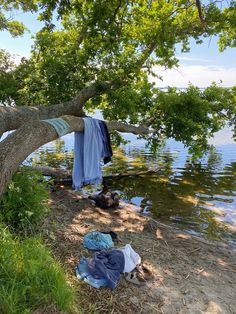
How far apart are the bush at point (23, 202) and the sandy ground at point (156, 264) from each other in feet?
1.74

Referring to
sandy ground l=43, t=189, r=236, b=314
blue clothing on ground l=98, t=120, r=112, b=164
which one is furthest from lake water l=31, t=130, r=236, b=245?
blue clothing on ground l=98, t=120, r=112, b=164

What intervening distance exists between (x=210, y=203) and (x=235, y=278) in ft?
19.6

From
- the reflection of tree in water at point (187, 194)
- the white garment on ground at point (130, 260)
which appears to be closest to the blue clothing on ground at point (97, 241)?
the white garment on ground at point (130, 260)

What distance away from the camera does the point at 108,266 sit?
506 cm

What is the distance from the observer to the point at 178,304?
4578mm

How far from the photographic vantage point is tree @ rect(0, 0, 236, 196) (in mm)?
10773

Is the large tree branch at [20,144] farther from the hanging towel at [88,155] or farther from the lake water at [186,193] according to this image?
the lake water at [186,193]

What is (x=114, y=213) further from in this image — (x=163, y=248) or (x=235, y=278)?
(x=235, y=278)

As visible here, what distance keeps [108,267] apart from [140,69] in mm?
9676

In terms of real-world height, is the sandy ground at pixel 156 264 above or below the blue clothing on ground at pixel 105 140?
below

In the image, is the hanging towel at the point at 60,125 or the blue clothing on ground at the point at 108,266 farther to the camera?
the hanging towel at the point at 60,125

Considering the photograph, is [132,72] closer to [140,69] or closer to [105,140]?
[140,69]

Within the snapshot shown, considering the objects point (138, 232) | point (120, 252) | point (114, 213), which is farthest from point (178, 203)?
point (120, 252)

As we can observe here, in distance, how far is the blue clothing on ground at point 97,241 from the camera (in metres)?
5.85
